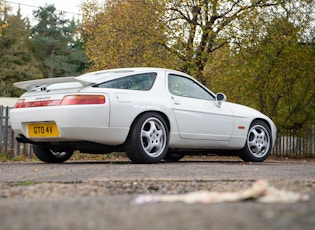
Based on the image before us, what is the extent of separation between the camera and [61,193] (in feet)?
13.2

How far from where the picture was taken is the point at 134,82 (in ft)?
26.0

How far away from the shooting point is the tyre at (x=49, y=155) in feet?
28.9

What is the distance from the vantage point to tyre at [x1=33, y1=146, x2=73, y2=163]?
28.9 feet

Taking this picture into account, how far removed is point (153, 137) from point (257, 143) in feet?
8.39

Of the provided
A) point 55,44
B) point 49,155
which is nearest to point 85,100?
point 49,155

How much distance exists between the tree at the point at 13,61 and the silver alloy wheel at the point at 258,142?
36146 millimetres

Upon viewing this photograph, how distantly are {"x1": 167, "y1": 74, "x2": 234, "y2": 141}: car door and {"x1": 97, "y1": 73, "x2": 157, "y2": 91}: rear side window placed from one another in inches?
14.4

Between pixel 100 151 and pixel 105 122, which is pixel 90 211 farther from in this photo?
pixel 100 151

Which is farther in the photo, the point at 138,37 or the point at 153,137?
the point at 138,37

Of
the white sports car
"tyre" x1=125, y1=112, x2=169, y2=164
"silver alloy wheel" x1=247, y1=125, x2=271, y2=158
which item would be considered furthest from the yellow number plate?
"silver alloy wheel" x1=247, y1=125, x2=271, y2=158

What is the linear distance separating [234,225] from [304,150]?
15686 millimetres

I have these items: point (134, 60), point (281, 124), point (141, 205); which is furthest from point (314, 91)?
point (141, 205)

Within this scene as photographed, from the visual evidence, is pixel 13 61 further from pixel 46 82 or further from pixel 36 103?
pixel 36 103

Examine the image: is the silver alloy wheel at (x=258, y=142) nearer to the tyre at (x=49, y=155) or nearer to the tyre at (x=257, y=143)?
the tyre at (x=257, y=143)
